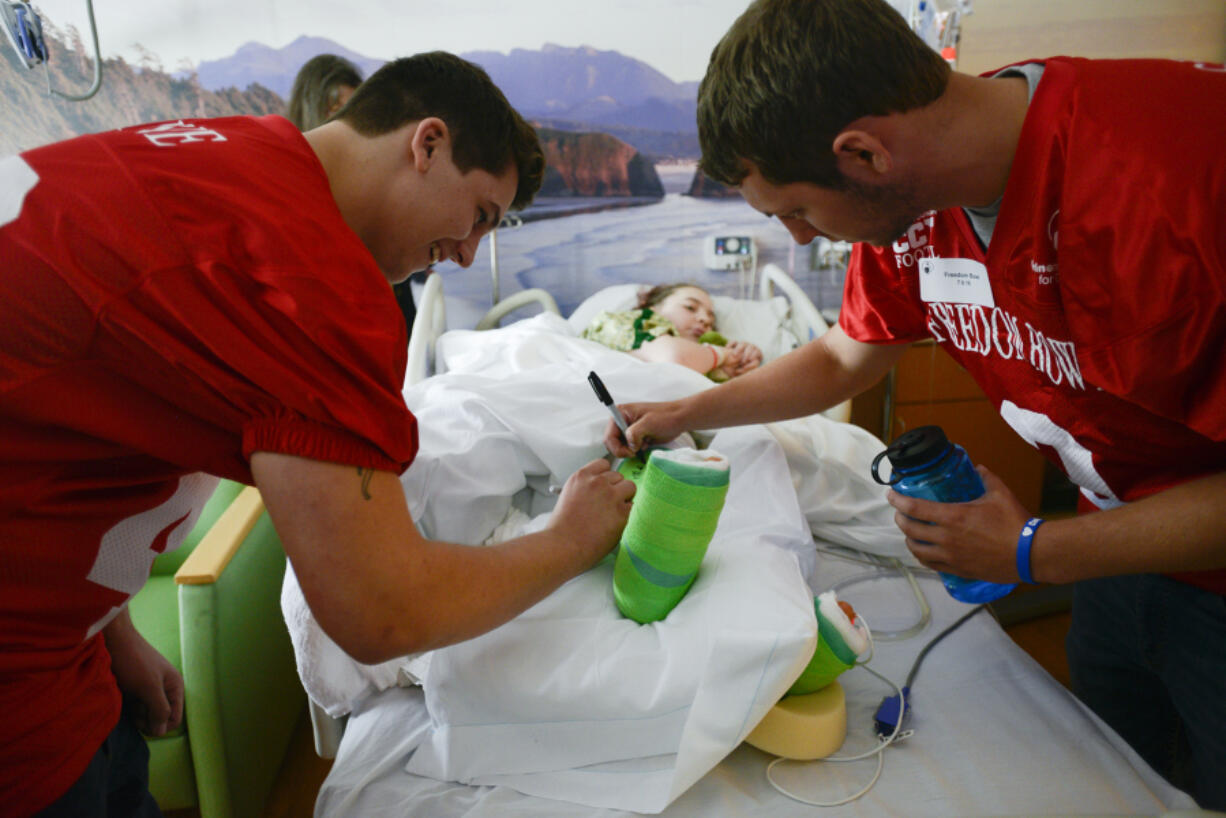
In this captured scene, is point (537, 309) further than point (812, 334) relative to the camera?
Yes

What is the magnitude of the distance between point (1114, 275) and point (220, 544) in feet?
5.03

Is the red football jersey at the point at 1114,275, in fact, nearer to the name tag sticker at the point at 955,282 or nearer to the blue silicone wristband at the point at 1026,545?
the name tag sticker at the point at 955,282

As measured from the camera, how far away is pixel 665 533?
3.30 ft

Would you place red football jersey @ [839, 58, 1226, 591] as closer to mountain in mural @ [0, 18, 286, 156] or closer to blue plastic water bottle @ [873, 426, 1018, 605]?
blue plastic water bottle @ [873, 426, 1018, 605]

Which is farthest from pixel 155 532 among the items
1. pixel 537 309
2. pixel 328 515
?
pixel 537 309

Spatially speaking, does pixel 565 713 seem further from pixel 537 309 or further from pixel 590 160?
pixel 590 160

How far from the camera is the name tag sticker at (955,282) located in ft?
3.41

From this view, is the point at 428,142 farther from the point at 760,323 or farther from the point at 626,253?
the point at 626,253

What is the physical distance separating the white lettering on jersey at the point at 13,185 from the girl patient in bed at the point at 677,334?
174 centimetres

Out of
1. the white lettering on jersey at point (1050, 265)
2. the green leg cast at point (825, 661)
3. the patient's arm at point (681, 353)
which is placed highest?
the white lettering on jersey at point (1050, 265)

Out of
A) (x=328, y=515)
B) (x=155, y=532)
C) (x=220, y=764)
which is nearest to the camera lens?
(x=328, y=515)

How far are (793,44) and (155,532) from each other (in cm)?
91

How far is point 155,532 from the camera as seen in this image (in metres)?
0.80

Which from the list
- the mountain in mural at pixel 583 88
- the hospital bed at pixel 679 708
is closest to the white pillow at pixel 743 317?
the mountain in mural at pixel 583 88
